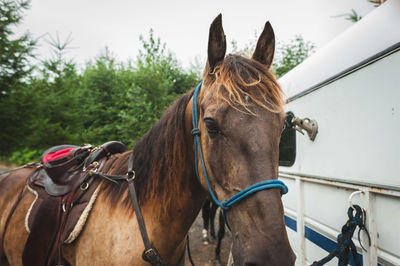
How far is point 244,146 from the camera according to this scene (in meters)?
0.97

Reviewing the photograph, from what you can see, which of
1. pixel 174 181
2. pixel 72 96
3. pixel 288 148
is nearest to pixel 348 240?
pixel 288 148

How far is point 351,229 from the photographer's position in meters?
1.43

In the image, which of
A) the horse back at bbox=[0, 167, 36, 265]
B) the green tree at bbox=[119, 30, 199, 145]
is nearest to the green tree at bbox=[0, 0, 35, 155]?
the green tree at bbox=[119, 30, 199, 145]

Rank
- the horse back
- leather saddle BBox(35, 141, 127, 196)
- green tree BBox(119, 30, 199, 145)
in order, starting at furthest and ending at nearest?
green tree BBox(119, 30, 199, 145) < the horse back < leather saddle BBox(35, 141, 127, 196)

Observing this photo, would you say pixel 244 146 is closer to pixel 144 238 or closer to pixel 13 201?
pixel 144 238

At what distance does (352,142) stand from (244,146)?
116 cm

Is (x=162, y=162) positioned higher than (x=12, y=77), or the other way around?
(x=12, y=77)

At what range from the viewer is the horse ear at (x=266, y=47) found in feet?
4.56

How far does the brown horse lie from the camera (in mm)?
910

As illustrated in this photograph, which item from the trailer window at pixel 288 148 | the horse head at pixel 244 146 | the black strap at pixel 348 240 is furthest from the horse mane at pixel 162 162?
the trailer window at pixel 288 148

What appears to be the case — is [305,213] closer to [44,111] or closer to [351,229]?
[351,229]

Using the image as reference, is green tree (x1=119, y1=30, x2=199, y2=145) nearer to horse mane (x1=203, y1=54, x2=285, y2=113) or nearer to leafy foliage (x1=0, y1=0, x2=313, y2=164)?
leafy foliage (x1=0, y1=0, x2=313, y2=164)

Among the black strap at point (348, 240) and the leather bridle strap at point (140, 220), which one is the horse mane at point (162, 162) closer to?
the leather bridle strap at point (140, 220)

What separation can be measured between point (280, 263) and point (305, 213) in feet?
5.45
